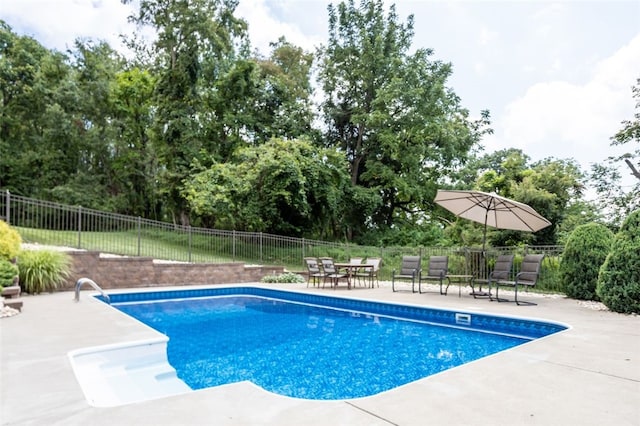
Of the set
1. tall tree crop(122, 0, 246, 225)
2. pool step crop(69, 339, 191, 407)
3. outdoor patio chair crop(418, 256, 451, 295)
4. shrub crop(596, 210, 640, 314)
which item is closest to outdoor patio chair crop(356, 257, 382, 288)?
outdoor patio chair crop(418, 256, 451, 295)

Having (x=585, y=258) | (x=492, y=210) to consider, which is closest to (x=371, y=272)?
(x=492, y=210)

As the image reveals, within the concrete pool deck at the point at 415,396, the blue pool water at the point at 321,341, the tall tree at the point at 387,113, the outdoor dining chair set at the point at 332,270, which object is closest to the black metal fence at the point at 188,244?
the outdoor dining chair set at the point at 332,270

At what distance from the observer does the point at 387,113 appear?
19797mm

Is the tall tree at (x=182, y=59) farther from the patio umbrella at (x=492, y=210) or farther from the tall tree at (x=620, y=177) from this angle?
the tall tree at (x=620, y=177)

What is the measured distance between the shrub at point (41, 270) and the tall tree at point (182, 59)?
9.69 metres

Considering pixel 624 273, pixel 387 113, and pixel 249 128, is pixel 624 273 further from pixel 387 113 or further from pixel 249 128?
pixel 249 128

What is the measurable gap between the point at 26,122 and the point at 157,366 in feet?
83.6

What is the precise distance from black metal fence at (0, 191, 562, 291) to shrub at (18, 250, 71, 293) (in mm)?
1476

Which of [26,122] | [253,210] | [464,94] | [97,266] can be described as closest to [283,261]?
[253,210]

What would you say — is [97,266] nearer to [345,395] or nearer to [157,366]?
[157,366]

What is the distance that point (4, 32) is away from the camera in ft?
75.7

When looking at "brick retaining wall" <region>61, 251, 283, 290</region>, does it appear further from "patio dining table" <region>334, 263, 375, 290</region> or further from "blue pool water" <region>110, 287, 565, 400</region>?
"patio dining table" <region>334, 263, 375, 290</region>

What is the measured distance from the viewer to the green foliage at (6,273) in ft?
23.5

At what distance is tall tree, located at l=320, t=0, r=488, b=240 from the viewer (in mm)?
19531
